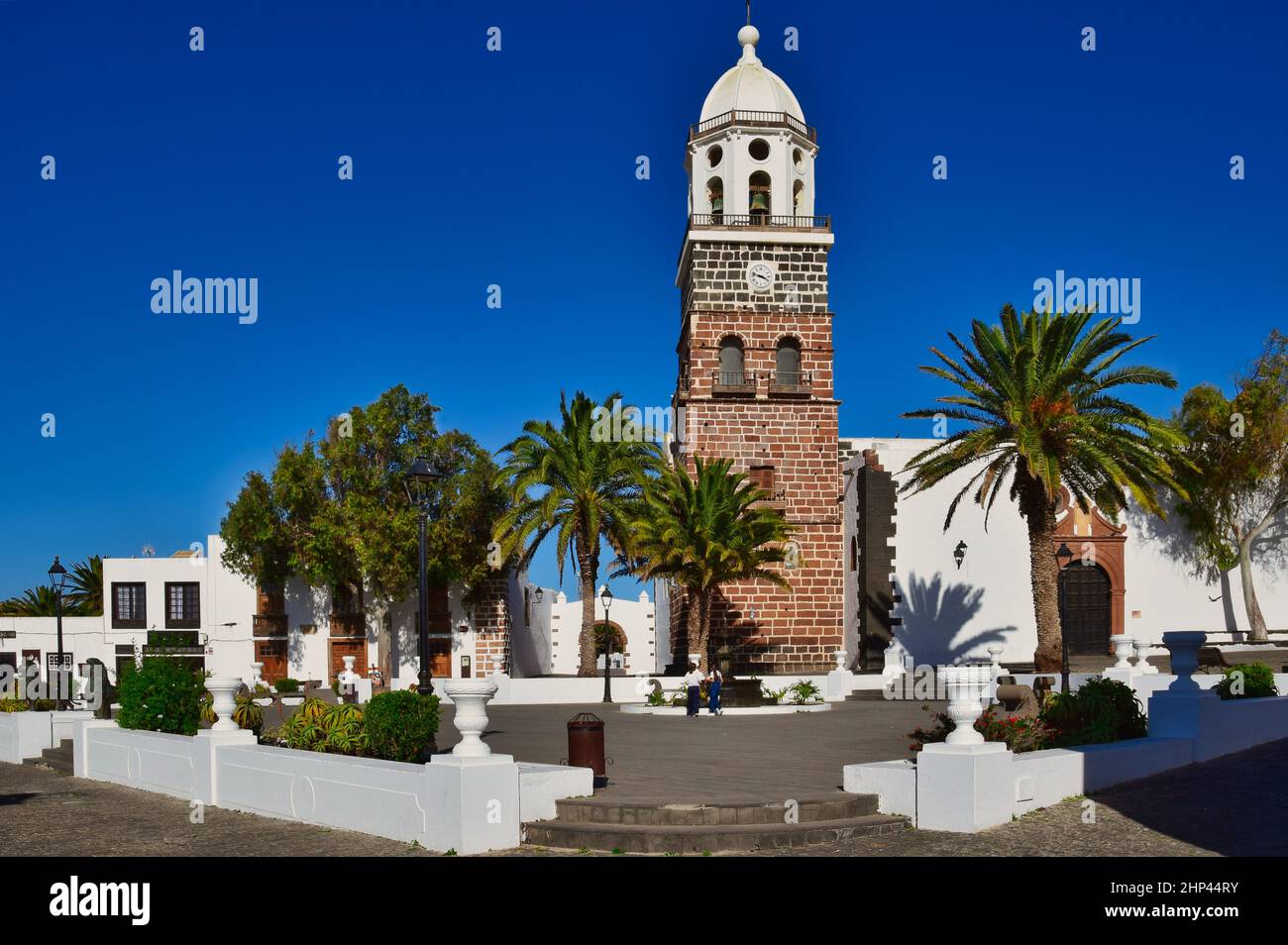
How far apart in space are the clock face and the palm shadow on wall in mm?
9654

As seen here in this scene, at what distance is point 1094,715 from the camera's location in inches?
570

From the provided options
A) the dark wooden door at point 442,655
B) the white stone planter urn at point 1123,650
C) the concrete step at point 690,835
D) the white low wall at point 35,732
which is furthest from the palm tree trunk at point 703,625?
the concrete step at point 690,835

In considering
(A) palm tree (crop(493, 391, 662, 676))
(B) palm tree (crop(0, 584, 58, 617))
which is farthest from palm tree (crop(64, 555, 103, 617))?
(A) palm tree (crop(493, 391, 662, 676))

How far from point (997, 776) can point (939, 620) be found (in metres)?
26.0

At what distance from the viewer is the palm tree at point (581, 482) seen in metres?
35.0

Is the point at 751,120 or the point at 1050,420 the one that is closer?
the point at 1050,420

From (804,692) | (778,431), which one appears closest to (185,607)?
(778,431)

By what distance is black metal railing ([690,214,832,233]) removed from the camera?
37875 mm

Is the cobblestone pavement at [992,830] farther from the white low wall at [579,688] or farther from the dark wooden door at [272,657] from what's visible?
the dark wooden door at [272,657]

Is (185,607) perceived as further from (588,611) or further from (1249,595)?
(1249,595)

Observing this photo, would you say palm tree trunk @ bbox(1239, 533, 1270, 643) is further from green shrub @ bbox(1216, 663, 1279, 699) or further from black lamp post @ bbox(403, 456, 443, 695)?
black lamp post @ bbox(403, 456, 443, 695)

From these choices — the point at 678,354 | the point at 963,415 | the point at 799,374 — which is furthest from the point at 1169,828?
the point at 678,354
